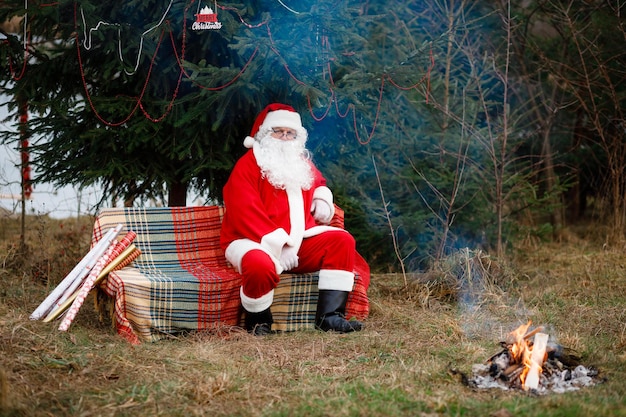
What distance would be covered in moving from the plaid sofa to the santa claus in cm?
17

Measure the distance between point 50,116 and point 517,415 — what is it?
14.6ft

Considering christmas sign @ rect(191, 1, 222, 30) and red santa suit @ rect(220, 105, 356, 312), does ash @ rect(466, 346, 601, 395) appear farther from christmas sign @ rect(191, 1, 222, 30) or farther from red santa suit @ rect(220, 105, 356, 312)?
christmas sign @ rect(191, 1, 222, 30)

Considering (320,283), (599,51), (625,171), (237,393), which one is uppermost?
(599,51)

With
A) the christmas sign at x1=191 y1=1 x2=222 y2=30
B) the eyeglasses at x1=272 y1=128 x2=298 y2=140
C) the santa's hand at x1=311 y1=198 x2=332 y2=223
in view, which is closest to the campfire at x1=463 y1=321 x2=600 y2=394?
the santa's hand at x1=311 y1=198 x2=332 y2=223

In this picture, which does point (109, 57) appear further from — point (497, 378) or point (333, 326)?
point (497, 378)

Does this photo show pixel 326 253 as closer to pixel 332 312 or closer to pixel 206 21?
pixel 332 312

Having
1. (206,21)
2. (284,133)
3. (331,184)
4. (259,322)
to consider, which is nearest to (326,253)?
(259,322)

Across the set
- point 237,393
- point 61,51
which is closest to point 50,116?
point 61,51

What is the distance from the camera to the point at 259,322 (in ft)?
17.7

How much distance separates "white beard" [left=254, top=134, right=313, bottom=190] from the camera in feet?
18.5

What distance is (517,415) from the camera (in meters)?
3.53

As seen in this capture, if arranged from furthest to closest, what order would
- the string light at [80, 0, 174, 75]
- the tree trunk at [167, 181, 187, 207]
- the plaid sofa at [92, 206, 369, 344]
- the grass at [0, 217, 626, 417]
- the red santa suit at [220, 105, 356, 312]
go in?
the tree trunk at [167, 181, 187, 207], the string light at [80, 0, 174, 75], the red santa suit at [220, 105, 356, 312], the plaid sofa at [92, 206, 369, 344], the grass at [0, 217, 626, 417]

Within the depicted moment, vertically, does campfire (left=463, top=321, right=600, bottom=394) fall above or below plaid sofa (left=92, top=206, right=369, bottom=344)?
below

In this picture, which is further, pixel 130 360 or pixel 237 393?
pixel 130 360
